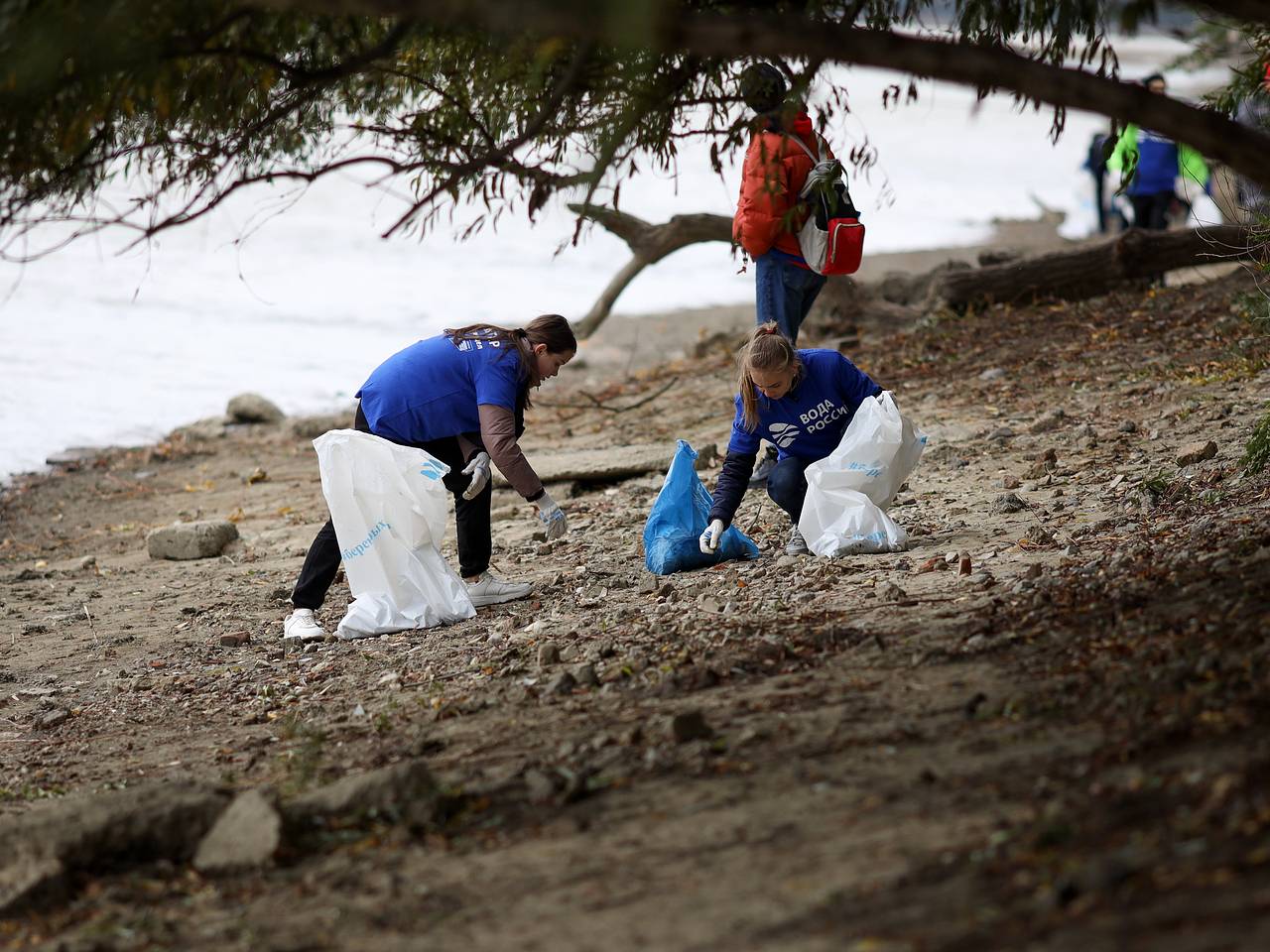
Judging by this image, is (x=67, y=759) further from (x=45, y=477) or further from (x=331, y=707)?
(x=45, y=477)

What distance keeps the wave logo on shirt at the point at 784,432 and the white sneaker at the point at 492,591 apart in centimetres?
128

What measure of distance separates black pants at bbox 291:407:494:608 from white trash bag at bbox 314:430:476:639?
0.19 metres

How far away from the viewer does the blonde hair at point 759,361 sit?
17.4ft

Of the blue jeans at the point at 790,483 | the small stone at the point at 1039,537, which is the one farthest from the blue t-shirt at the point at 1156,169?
the blue jeans at the point at 790,483

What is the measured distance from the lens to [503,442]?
209 inches

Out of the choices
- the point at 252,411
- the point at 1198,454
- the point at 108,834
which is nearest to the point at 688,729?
the point at 108,834

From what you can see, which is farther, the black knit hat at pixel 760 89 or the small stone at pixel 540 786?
the black knit hat at pixel 760 89

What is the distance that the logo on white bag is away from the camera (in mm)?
5410

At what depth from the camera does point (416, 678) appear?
188 inches

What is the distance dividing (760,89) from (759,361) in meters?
1.25

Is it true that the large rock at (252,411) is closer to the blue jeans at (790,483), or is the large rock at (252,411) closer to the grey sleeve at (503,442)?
the grey sleeve at (503,442)

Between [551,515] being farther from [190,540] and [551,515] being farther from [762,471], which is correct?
[190,540]

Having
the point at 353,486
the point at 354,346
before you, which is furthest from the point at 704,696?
the point at 354,346

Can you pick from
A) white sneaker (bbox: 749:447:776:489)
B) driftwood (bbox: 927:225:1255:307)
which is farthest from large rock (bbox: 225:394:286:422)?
white sneaker (bbox: 749:447:776:489)
